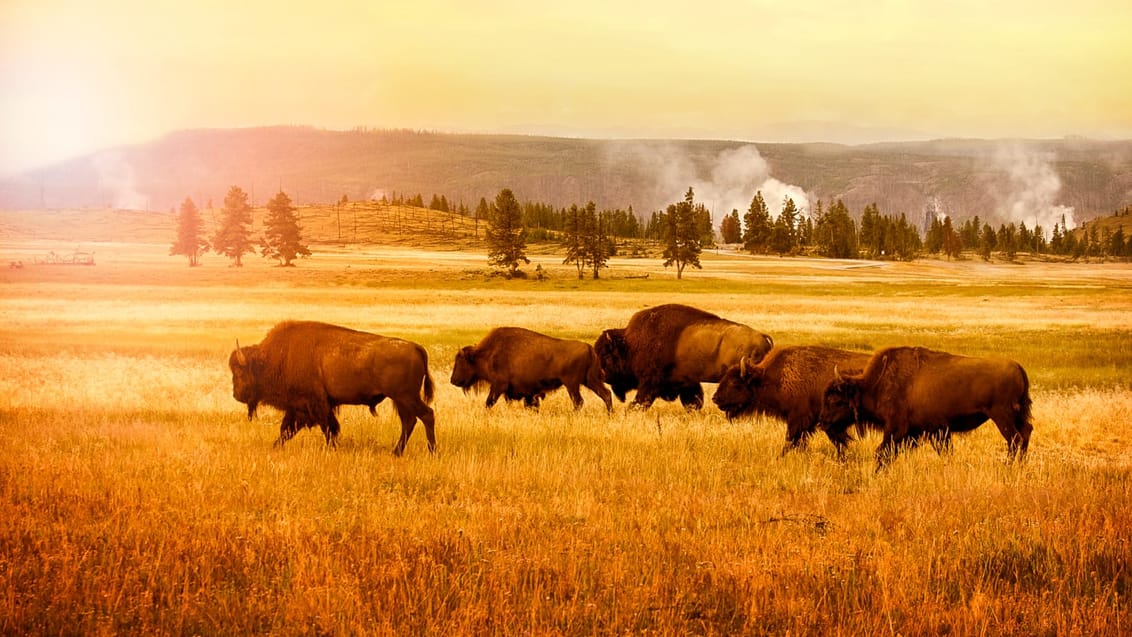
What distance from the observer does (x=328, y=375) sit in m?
10.8

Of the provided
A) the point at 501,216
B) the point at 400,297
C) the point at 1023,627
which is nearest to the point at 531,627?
the point at 1023,627

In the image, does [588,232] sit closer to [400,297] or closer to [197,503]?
[400,297]

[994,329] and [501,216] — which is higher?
[501,216]

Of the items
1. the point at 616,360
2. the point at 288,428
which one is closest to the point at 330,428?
the point at 288,428

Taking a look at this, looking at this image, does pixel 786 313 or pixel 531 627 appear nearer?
pixel 531 627

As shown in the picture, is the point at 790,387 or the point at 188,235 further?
the point at 188,235

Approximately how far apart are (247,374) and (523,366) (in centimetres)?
516

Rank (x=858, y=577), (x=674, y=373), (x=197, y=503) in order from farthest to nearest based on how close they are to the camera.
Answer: (x=674, y=373) < (x=197, y=503) < (x=858, y=577)

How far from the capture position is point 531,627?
16.0 feet

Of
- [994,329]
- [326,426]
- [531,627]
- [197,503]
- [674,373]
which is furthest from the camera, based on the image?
[994,329]

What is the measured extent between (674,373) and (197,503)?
993cm

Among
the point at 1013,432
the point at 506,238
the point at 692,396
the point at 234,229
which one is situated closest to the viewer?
the point at 1013,432

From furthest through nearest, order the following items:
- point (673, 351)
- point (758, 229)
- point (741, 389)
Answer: point (758, 229)
point (673, 351)
point (741, 389)

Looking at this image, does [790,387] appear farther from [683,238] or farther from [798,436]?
[683,238]
